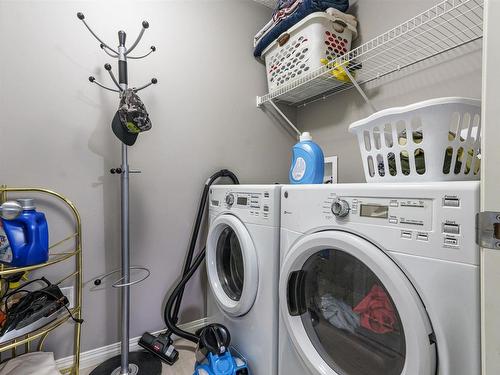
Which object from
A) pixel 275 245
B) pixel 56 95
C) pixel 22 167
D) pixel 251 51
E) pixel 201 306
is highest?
pixel 251 51

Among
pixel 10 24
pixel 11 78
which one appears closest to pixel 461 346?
pixel 11 78

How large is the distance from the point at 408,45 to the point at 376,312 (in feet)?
4.65

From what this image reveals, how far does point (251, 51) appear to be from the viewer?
1949 millimetres

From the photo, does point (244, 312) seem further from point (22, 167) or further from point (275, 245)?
point (22, 167)

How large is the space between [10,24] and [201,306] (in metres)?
1.93

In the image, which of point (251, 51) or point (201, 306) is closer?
point (201, 306)

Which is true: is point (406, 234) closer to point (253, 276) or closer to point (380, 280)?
point (380, 280)

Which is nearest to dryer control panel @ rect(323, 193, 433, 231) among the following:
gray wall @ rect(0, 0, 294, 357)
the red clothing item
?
the red clothing item

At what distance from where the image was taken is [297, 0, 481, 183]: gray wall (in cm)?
121

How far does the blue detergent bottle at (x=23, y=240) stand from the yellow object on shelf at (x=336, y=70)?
→ 161 cm

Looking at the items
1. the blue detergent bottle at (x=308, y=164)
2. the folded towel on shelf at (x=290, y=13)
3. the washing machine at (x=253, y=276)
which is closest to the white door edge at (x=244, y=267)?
the washing machine at (x=253, y=276)

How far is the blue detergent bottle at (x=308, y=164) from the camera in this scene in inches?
47.2

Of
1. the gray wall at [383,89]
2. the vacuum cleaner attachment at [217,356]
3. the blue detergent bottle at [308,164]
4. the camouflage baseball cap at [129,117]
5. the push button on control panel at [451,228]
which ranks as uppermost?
the gray wall at [383,89]

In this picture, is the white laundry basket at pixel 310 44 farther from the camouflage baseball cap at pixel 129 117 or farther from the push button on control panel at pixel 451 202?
the push button on control panel at pixel 451 202
